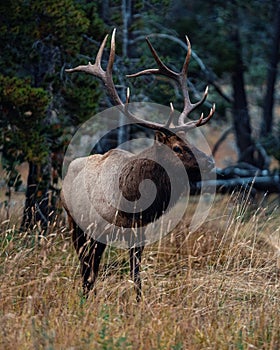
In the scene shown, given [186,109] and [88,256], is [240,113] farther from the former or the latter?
[88,256]

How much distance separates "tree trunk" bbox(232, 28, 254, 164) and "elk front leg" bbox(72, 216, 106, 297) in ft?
21.9

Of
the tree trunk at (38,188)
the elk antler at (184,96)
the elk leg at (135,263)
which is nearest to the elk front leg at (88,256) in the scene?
the elk leg at (135,263)

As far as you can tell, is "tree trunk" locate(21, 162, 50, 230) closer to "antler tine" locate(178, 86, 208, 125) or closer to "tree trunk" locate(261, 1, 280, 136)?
"antler tine" locate(178, 86, 208, 125)

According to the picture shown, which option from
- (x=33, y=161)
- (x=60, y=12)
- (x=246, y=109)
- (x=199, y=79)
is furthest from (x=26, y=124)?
(x=246, y=109)

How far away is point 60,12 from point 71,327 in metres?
4.16

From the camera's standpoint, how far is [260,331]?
4.31 metres

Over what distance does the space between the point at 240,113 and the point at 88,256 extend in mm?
7222

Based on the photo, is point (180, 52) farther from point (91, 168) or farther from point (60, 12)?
point (91, 168)

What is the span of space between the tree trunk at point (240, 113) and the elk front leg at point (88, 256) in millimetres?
6681

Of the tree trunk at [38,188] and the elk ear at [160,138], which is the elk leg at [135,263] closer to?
the elk ear at [160,138]

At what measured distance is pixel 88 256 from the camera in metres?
5.85

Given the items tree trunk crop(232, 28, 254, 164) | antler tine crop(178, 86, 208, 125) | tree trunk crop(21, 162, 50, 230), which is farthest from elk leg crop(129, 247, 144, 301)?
tree trunk crop(232, 28, 254, 164)

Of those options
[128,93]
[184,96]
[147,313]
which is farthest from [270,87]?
A: [147,313]

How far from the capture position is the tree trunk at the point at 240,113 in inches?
487
